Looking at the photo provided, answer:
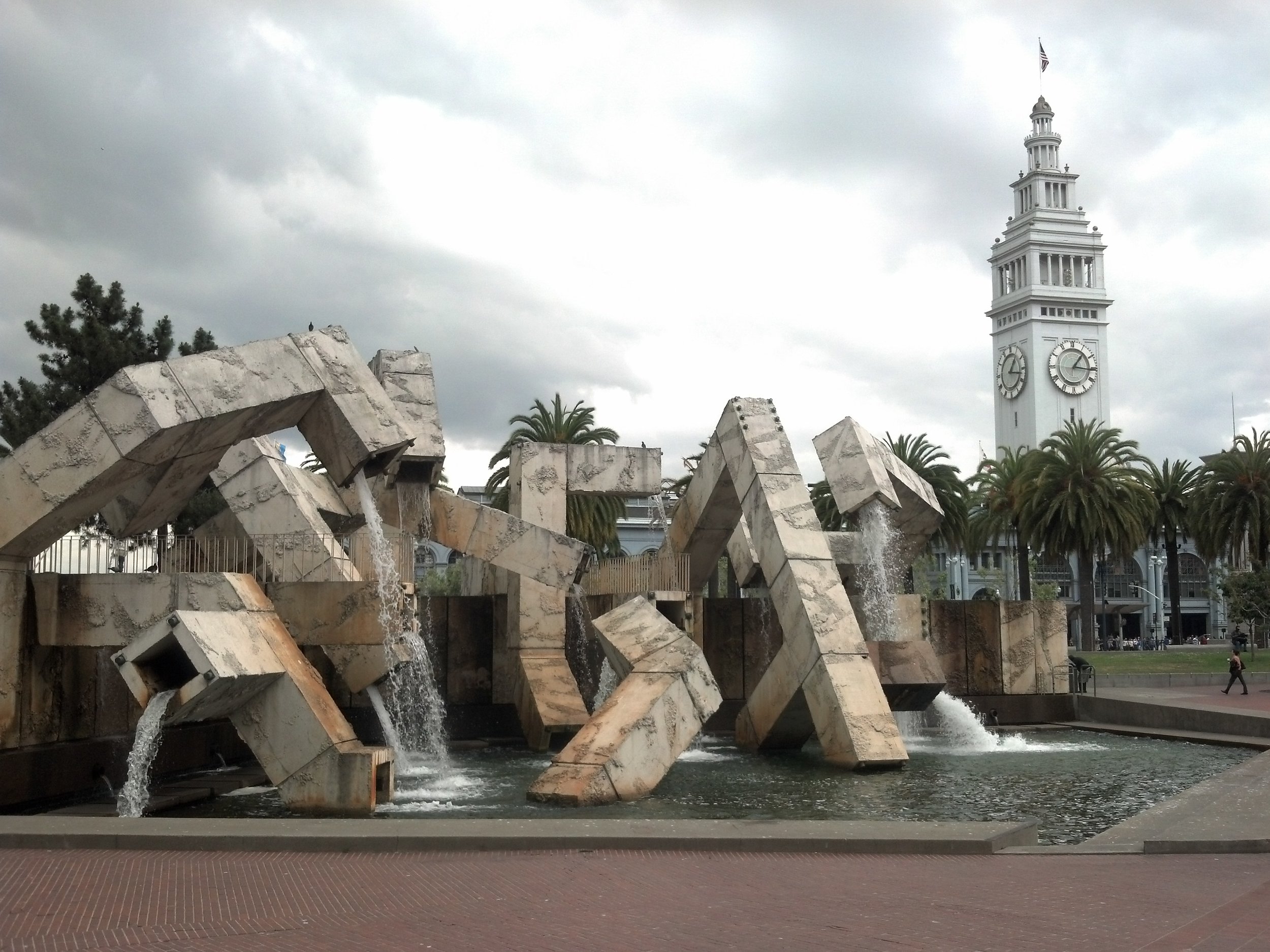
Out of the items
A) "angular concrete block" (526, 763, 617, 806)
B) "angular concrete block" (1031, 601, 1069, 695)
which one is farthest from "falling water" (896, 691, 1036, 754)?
"angular concrete block" (526, 763, 617, 806)


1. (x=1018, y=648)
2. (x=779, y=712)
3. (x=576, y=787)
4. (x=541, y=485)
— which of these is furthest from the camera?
(x=541, y=485)

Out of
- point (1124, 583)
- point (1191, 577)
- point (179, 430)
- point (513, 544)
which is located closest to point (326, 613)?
point (179, 430)

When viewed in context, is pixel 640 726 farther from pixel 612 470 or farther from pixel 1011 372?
pixel 1011 372

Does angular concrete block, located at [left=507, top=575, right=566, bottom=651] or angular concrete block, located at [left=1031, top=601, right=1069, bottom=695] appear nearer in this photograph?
angular concrete block, located at [left=507, top=575, right=566, bottom=651]

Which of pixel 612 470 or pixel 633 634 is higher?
pixel 612 470

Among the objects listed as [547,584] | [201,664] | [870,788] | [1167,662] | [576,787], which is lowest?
[1167,662]

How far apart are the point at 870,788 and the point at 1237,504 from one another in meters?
35.5

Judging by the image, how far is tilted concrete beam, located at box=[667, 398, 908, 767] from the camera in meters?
17.2

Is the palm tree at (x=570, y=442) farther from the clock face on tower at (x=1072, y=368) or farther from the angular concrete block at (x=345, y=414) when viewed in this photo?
the clock face on tower at (x=1072, y=368)

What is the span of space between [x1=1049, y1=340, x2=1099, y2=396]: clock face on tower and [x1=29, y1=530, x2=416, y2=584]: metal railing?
330 feet

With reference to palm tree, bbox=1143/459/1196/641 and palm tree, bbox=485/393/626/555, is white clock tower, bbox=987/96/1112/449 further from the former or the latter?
palm tree, bbox=485/393/626/555

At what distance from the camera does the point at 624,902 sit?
27.0 ft

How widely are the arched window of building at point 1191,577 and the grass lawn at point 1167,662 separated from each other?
45.1 metres

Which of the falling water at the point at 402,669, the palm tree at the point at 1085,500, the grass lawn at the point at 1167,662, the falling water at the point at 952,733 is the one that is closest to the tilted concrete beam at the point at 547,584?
the falling water at the point at 402,669
